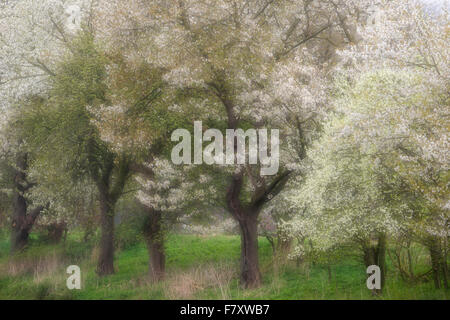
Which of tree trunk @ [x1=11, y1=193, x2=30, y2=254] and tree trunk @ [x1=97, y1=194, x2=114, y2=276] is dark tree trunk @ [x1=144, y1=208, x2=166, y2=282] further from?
tree trunk @ [x1=11, y1=193, x2=30, y2=254]

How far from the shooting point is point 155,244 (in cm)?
1722

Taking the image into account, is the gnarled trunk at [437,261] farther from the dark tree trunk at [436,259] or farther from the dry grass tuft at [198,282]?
the dry grass tuft at [198,282]

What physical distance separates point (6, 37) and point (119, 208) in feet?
29.7

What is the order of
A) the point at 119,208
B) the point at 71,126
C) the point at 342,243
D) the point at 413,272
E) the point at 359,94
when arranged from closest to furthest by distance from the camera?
1. the point at 359,94
2. the point at 342,243
3. the point at 413,272
4. the point at 71,126
5. the point at 119,208

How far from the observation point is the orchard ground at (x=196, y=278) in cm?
1262

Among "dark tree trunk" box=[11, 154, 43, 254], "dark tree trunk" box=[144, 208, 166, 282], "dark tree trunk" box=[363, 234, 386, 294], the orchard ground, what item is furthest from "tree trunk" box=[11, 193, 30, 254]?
"dark tree trunk" box=[363, 234, 386, 294]

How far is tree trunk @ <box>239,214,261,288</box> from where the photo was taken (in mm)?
14877

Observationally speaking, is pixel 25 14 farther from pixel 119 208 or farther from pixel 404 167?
pixel 404 167

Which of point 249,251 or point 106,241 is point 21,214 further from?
point 249,251

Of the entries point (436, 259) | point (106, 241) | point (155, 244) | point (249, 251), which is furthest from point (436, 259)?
point (106, 241)

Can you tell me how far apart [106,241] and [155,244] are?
10.7ft

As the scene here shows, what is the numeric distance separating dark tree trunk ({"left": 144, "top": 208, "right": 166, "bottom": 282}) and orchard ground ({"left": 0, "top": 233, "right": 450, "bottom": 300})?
1.74 ft

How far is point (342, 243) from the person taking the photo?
11.6 metres
